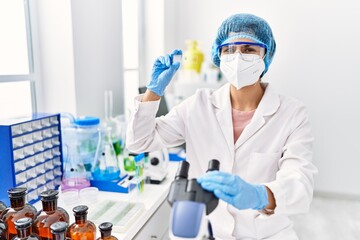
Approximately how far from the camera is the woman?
1.14 metres

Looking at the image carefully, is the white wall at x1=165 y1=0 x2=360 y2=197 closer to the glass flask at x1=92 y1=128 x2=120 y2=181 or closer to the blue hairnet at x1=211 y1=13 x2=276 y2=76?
the glass flask at x1=92 y1=128 x2=120 y2=181

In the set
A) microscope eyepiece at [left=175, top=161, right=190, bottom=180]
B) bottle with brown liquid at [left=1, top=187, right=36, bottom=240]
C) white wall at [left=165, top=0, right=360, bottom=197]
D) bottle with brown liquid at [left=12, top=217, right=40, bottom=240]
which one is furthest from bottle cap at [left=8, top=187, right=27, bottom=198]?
white wall at [left=165, top=0, right=360, bottom=197]

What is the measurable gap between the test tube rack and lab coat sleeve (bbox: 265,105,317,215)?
3.00 feet

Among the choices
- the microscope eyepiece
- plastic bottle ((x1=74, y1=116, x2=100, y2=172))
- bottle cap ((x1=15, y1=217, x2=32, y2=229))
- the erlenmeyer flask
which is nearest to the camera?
the microscope eyepiece

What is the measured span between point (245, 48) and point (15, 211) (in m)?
0.94

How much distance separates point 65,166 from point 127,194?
323 millimetres

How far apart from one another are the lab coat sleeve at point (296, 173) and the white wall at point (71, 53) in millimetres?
1140

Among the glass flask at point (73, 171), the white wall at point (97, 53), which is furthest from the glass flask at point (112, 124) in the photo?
the glass flask at point (73, 171)

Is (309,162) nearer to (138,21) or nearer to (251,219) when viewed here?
(251,219)

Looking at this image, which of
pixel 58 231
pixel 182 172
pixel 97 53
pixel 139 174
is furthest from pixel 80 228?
pixel 97 53

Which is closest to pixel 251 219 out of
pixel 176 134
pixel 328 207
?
pixel 176 134

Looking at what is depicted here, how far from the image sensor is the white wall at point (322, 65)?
9.29 ft

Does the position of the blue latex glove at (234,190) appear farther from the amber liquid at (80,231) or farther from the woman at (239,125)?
the amber liquid at (80,231)

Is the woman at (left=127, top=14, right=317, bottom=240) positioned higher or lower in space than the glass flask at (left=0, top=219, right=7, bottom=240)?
higher
